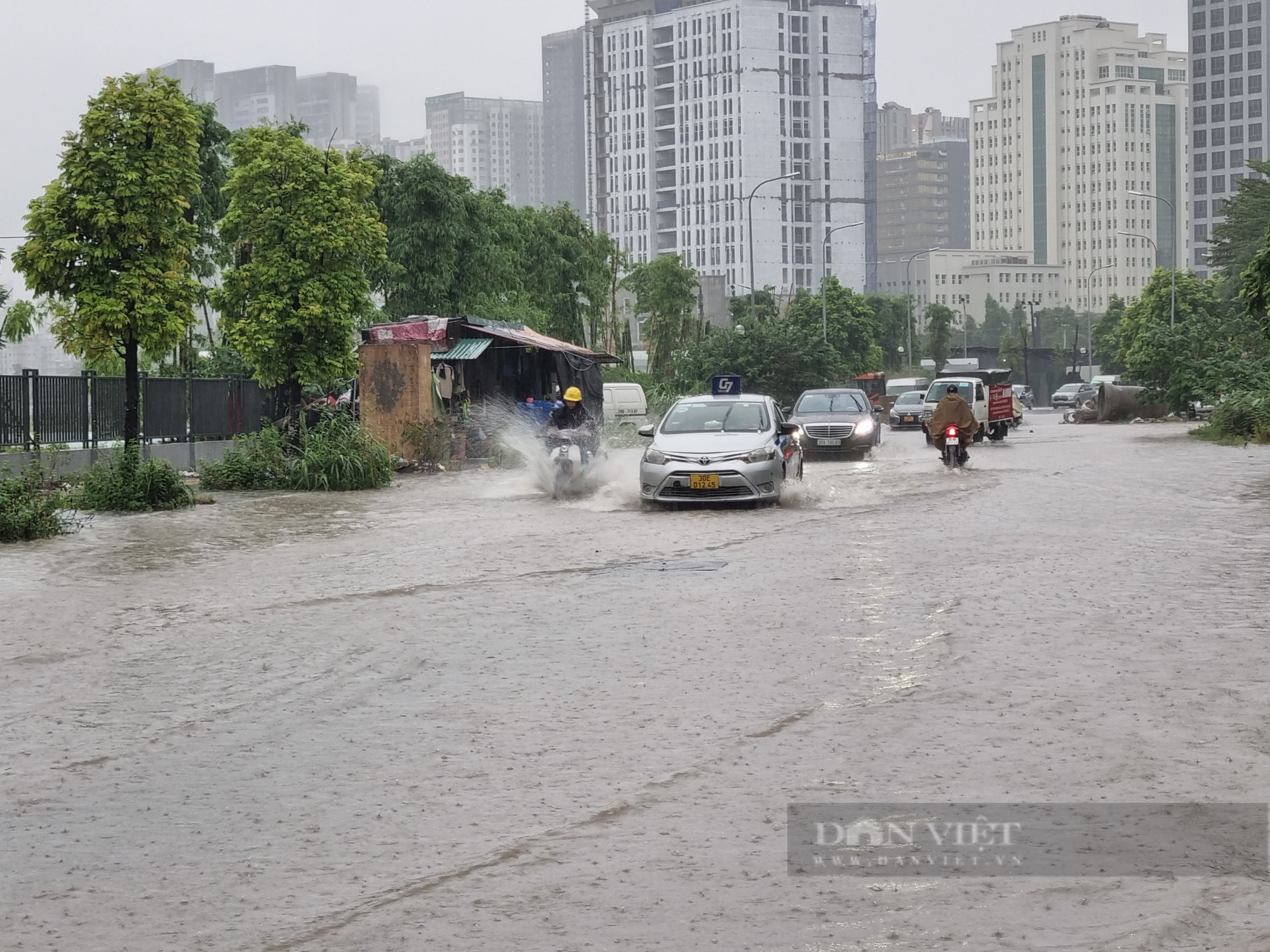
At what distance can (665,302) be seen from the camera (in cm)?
8962

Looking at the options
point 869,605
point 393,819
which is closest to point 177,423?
point 869,605

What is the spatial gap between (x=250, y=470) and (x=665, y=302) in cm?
6335

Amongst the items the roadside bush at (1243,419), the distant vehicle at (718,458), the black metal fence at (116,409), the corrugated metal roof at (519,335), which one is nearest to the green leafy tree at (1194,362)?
the roadside bush at (1243,419)

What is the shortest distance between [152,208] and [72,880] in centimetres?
1797

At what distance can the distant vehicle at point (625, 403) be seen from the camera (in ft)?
161

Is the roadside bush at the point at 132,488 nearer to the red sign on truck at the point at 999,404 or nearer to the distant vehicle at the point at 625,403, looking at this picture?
the distant vehicle at the point at 625,403

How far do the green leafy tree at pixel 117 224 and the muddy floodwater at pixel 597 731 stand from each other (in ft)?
18.9

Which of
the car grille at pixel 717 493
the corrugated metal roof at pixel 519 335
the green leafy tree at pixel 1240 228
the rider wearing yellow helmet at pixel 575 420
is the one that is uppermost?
the green leafy tree at pixel 1240 228

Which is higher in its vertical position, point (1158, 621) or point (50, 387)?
point (50, 387)

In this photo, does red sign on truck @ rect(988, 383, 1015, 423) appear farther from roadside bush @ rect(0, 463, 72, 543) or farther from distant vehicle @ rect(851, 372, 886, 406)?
distant vehicle @ rect(851, 372, 886, 406)

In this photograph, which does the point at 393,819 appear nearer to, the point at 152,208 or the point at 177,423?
the point at 152,208

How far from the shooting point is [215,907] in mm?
5254

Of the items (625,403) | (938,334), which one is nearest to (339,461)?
(625,403)

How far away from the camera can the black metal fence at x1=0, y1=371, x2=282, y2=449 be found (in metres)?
27.6
